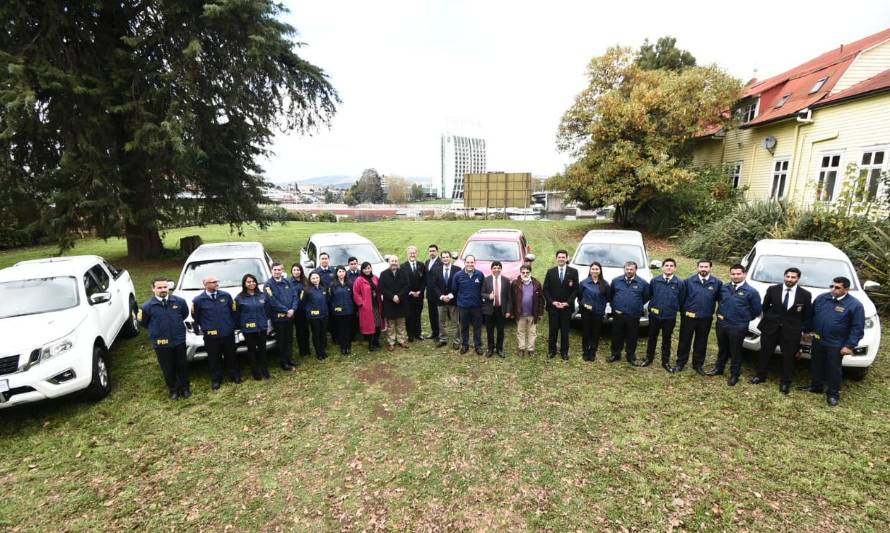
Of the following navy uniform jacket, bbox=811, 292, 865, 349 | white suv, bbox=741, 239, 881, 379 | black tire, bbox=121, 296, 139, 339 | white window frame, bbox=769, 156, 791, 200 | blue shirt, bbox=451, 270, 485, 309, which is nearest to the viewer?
navy uniform jacket, bbox=811, 292, 865, 349

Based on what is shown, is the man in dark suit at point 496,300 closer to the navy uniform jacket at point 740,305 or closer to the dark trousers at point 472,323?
the dark trousers at point 472,323

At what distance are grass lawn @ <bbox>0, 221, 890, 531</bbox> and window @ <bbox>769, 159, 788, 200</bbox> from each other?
Result: 1479cm

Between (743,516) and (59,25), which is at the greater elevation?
(59,25)

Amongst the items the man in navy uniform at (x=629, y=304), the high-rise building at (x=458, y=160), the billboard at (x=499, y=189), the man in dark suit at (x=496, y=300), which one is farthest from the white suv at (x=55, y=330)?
the high-rise building at (x=458, y=160)

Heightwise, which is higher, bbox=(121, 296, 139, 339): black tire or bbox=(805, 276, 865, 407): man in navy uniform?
bbox=(805, 276, 865, 407): man in navy uniform

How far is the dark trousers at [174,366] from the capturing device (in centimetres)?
551

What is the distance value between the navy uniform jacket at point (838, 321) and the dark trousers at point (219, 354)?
314 inches

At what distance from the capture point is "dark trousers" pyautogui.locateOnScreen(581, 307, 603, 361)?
659cm

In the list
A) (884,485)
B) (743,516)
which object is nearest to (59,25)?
(743,516)

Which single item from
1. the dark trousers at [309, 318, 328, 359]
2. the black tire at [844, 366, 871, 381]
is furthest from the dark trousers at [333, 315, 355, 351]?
the black tire at [844, 366, 871, 381]

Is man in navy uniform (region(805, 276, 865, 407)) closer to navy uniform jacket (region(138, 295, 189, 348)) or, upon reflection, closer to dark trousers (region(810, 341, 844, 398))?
dark trousers (region(810, 341, 844, 398))

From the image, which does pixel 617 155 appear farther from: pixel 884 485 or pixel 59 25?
pixel 59 25

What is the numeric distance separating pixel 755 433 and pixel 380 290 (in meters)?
5.53

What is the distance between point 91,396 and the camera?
5.47 metres
